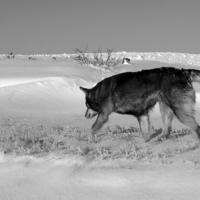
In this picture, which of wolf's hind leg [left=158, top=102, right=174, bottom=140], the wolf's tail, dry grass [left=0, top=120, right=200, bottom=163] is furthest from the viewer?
wolf's hind leg [left=158, top=102, right=174, bottom=140]

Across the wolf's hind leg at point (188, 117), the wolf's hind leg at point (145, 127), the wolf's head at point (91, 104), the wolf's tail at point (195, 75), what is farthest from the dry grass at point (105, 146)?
the wolf's tail at point (195, 75)

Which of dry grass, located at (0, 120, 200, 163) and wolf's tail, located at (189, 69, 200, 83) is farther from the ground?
wolf's tail, located at (189, 69, 200, 83)

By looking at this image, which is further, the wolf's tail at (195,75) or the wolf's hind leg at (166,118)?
the wolf's hind leg at (166,118)

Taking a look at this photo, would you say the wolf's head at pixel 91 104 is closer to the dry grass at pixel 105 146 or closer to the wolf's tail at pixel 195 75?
the dry grass at pixel 105 146

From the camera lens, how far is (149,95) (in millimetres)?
5512

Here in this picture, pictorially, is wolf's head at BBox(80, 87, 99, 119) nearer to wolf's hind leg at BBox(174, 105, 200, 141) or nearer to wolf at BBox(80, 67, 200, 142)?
wolf at BBox(80, 67, 200, 142)

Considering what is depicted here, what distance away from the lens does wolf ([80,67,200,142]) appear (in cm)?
523

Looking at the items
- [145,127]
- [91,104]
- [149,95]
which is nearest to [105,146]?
[145,127]

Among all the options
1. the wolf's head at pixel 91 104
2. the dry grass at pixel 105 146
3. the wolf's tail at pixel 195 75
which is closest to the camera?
the dry grass at pixel 105 146

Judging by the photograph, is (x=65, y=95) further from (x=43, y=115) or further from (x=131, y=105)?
(x=131, y=105)

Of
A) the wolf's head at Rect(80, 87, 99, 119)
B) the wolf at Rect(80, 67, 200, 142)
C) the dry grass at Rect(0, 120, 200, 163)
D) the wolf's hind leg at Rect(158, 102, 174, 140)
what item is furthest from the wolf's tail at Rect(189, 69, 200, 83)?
the wolf's head at Rect(80, 87, 99, 119)

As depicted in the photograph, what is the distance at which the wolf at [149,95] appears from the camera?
5230mm

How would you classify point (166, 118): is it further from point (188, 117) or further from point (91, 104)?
point (91, 104)

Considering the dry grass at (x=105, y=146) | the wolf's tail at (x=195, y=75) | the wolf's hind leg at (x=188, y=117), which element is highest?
the wolf's tail at (x=195, y=75)
